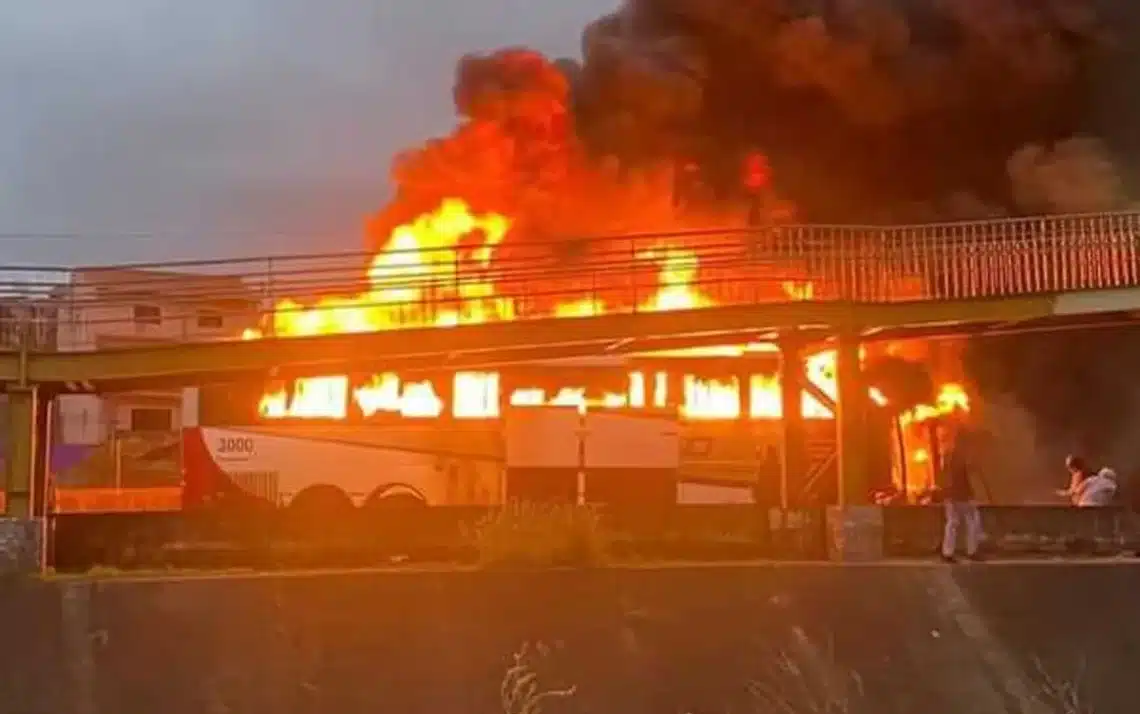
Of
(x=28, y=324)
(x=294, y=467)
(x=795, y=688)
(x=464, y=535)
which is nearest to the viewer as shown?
(x=795, y=688)

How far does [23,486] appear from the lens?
52.4 feet

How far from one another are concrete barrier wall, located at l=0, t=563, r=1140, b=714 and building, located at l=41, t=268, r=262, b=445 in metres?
4.57

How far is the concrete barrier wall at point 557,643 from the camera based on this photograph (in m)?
13.1

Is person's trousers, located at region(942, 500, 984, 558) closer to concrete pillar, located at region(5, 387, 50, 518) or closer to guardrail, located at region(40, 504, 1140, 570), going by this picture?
guardrail, located at region(40, 504, 1140, 570)

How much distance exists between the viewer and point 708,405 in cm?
2075

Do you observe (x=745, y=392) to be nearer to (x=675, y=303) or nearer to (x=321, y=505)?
(x=675, y=303)

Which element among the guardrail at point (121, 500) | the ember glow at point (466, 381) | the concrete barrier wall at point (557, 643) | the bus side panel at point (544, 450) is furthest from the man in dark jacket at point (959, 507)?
the guardrail at point (121, 500)

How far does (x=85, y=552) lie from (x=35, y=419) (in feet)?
5.57

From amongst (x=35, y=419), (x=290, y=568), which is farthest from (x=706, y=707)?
(x=35, y=419)

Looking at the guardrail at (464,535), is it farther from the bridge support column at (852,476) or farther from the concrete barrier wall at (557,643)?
the concrete barrier wall at (557,643)

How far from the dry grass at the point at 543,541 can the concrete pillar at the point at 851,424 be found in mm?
3594

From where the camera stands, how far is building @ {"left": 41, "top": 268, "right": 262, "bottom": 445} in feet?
58.7

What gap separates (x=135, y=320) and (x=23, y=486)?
4.27 meters

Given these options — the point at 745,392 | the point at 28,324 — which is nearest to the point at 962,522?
the point at 745,392
